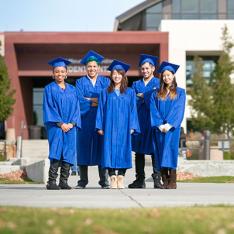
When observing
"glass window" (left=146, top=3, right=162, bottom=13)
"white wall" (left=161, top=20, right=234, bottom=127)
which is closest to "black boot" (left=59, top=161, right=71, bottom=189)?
"white wall" (left=161, top=20, right=234, bottom=127)

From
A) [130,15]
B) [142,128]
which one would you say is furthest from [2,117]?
[142,128]

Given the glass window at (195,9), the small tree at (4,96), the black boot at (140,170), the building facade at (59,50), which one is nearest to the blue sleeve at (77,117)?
the black boot at (140,170)

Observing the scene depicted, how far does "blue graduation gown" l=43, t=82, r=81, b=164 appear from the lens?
1030 centimetres

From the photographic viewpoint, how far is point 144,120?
36.2 feet

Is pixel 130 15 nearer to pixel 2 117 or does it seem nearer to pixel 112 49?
pixel 112 49

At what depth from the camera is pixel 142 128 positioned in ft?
36.1

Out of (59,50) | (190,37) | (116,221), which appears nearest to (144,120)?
(116,221)

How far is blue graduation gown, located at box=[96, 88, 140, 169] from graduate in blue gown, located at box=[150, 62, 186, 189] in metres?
0.35

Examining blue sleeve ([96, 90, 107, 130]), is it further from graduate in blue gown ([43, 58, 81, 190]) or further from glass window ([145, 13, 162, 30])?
glass window ([145, 13, 162, 30])

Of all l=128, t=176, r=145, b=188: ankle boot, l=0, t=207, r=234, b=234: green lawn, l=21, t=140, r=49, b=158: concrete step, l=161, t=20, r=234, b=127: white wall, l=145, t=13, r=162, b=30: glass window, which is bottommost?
l=21, t=140, r=49, b=158: concrete step

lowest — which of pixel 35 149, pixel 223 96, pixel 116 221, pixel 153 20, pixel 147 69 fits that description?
pixel 35 149

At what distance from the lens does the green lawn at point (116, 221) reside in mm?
5484

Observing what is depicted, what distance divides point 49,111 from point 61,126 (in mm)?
290

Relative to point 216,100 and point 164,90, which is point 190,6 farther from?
point 164,90
